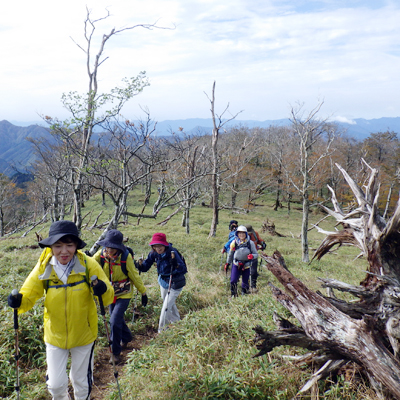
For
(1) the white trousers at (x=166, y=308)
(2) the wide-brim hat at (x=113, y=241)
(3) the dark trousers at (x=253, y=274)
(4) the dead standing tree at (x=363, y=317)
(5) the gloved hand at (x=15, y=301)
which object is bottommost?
(3) the dark trousers at (x=253, y=274)

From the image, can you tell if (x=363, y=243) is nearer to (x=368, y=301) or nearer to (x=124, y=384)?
(x=368, y=301)

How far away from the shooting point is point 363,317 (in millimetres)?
3586

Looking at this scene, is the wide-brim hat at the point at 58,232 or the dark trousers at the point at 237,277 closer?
the wide-brim hat at the point at 58,232

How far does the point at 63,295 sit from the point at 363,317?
11.5 ft

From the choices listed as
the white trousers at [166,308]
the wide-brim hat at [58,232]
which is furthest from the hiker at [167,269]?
the wide-brim hat at [58,232]

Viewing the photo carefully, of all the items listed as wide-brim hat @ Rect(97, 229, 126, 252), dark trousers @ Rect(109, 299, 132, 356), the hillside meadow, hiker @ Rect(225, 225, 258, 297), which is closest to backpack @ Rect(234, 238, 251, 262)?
hiker @ Rect(225, 225, 258, 297)

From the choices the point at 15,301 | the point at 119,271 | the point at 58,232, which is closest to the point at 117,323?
the point at 119,271

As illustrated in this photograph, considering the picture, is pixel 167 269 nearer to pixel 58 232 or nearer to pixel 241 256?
pixel 241 256

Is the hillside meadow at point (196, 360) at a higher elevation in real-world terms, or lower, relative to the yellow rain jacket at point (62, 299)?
lower

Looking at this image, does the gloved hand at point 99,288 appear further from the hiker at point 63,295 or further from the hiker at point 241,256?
the hiker at point 241,256

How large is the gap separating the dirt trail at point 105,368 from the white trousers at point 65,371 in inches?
24.9

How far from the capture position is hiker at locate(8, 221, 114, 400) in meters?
3.37

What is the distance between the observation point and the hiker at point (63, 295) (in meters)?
3.37

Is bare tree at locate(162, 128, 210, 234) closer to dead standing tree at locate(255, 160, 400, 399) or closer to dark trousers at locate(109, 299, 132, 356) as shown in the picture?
dark trousers at locate(109, 299, 132, 356)
